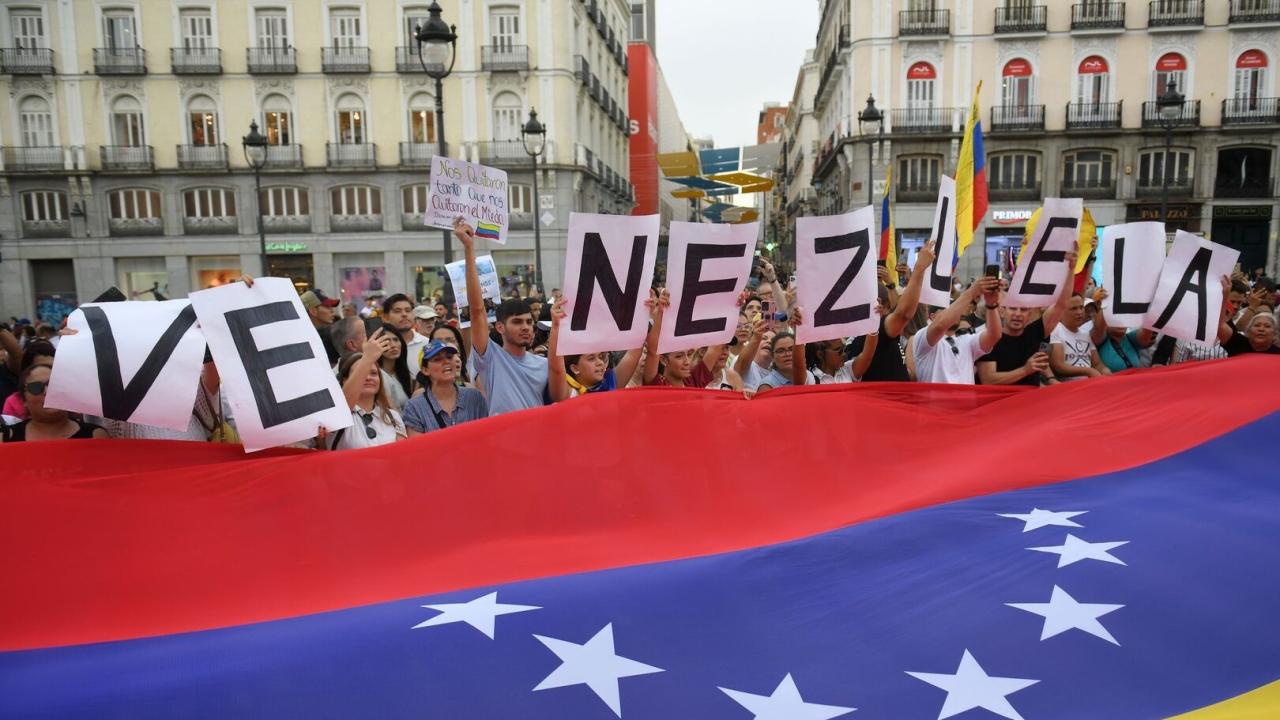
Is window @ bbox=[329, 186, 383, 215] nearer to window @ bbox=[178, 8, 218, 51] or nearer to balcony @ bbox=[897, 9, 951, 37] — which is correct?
window @ bbox=[178, 8, 218, 51]

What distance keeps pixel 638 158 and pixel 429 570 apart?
58777 mm

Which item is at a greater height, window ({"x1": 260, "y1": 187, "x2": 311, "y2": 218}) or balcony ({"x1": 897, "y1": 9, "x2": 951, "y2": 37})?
balcony ({"x1": 897, "y1": 9, "x2": 951, "y2": 37})

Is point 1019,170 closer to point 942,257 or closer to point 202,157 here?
point 942,257

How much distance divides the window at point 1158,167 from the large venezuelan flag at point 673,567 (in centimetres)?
3694

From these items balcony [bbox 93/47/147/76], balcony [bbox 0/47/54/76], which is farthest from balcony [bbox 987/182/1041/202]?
balcony [bbox 0/47/54/76]

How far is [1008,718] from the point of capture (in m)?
2.77

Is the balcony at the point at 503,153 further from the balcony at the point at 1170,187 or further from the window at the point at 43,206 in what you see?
the balcony at the point at 1170,187

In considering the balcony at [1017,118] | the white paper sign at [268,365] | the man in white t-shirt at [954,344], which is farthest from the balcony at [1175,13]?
the white paper sign at [268,365]

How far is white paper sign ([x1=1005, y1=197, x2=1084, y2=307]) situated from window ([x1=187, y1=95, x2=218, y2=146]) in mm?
37902

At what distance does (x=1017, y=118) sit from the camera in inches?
1423

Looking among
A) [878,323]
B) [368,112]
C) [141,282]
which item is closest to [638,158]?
[368,112]

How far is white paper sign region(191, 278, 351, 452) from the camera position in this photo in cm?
388

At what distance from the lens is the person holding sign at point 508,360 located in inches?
196

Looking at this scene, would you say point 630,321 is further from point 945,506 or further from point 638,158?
point 638,158
